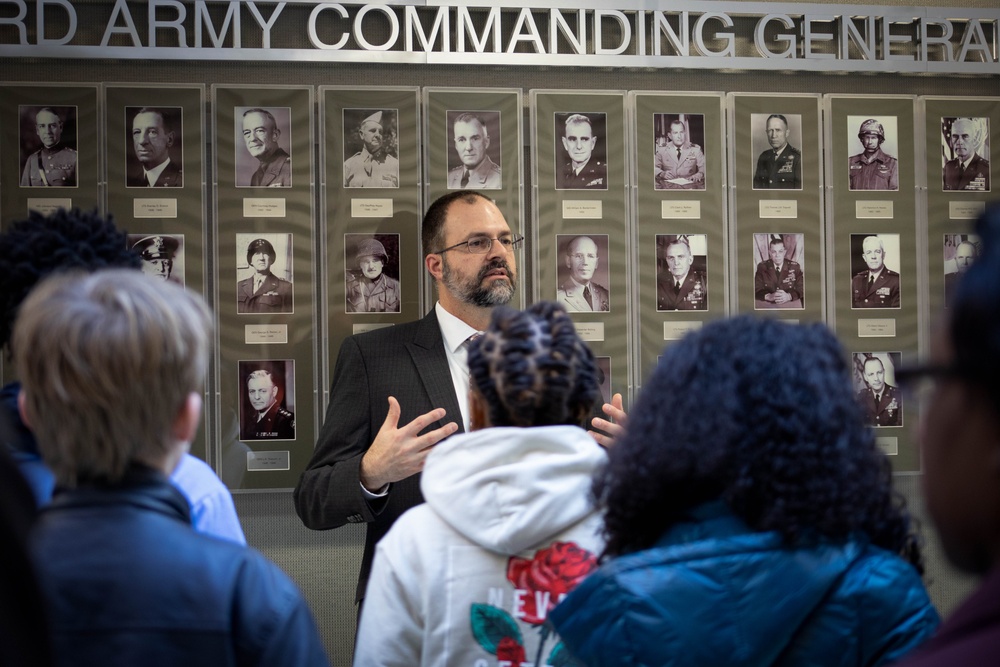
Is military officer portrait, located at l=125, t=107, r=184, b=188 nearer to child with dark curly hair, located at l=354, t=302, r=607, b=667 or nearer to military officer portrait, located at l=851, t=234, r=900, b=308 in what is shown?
child with dark curly hair, located at l=354, t=302, r=607, b=667

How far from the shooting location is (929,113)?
173 inches

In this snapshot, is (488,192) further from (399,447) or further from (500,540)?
(500,540)

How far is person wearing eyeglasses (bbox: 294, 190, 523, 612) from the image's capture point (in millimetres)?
3219

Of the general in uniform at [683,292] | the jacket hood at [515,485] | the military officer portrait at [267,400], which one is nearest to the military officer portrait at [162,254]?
the military officer portrait at [267,400]

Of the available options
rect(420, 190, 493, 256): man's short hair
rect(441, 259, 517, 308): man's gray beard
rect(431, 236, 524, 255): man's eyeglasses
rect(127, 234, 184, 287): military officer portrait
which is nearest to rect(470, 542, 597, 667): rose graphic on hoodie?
rect(441, 259, 517, 308): man's gray beard

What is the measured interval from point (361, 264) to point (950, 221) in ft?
8.42

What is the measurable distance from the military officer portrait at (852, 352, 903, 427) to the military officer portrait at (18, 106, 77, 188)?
3.40m

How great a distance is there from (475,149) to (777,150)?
1.31 metres

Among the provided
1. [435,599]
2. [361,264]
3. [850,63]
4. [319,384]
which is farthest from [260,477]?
[850,63]

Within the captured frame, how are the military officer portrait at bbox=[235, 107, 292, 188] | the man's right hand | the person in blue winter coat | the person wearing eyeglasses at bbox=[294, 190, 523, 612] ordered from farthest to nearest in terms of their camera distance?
the military officer portrait at bbox=[235, 107, 292, 188] → the person wearing eyeglasses at bbox=[294, 190, 523, 612] → the man's right hand → the person in blue winter coat

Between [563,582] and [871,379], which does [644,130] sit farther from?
[563,582]

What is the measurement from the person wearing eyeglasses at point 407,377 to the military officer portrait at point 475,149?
0.98 ft

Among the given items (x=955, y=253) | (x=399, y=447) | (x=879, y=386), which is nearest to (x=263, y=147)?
(x=399, y=447)

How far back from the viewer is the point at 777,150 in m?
4.30
